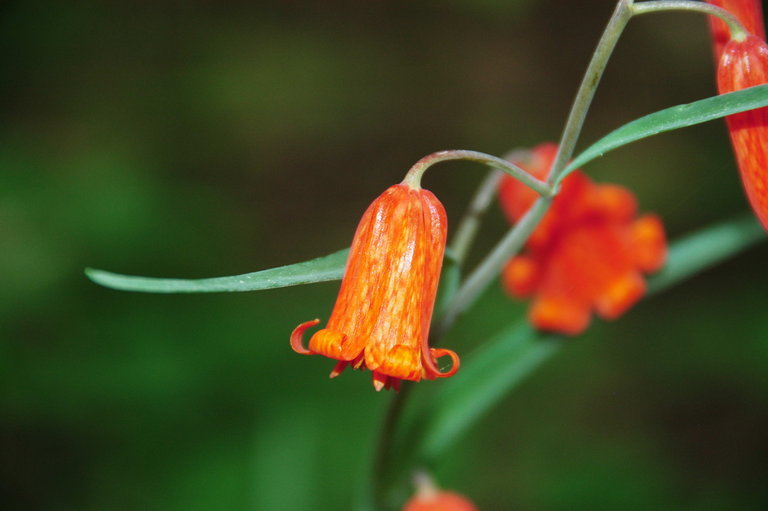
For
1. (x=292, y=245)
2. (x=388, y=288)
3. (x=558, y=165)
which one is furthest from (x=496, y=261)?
(x=292, y=245)

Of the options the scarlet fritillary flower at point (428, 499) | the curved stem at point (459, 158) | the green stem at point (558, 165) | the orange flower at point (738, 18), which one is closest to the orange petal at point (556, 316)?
the green stem at point (558, 165)

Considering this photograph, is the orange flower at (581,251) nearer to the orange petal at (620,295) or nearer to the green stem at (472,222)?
the orange petal at (620,295)

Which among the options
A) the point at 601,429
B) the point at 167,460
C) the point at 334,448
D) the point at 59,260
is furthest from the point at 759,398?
the point at 59,260

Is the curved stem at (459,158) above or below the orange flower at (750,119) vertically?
below

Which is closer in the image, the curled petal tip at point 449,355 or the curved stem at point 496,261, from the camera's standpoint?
the curled petal tip at point 449,355

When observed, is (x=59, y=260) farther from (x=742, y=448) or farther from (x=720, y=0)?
(x=742, y=448)
